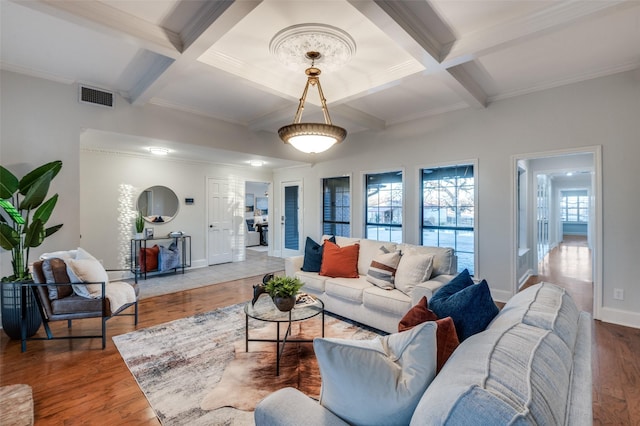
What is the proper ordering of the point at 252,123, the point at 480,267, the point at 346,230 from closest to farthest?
the point at 480,267, the point at 252,123, the point at 346,230

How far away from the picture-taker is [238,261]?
7.17 m

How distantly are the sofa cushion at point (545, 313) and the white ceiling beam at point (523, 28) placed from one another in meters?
2.05

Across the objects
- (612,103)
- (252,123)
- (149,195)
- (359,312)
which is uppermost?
(252,123)

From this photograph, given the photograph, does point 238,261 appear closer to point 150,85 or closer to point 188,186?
point 188,186

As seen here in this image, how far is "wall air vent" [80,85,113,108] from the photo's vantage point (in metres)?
3.54

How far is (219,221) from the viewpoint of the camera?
6.87 metres

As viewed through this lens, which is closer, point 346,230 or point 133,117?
point 133,117

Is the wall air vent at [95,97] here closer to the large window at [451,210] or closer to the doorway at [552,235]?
the large window at [451,210]

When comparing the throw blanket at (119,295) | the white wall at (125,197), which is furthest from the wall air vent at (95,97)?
the throw blanket at (119,295)

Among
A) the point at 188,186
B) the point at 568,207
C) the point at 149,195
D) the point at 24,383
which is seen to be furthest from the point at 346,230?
the point at 568,207

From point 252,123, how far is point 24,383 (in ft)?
13.6

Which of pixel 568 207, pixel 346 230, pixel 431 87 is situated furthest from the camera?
pixel 568 207

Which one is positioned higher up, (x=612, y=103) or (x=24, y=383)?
(x=612, y=103)

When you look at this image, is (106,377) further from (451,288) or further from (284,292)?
(451,288)
